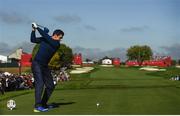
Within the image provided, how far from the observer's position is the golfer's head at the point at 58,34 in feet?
48.5

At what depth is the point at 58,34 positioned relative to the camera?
584 inches

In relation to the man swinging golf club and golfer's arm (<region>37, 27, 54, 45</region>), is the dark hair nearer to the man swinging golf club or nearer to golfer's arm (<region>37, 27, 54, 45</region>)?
the man swinging golf club

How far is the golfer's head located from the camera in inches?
582

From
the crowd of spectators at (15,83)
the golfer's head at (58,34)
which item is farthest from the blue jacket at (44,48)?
the crowd of spectators at (15,83)

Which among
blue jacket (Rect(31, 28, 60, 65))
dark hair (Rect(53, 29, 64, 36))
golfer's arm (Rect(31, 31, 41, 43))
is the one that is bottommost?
blue jacket (Rect(31, 28, 60, 65))

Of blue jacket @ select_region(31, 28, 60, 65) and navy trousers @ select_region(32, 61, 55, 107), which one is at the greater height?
blue jacket @ select_region(31, 28, 60, 65)

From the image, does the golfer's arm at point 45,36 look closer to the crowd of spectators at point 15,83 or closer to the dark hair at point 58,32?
the dark hair at point 58,32

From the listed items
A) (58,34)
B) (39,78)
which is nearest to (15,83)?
(39,78)

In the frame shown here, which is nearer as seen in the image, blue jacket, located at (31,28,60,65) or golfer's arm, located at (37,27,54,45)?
golfer's arm, located at (37,27,54,45)

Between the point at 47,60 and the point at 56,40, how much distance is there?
60cm

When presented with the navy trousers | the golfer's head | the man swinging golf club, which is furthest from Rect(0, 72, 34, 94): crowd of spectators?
the golfer's head

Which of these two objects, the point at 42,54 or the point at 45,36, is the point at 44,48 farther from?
the point at 45,36

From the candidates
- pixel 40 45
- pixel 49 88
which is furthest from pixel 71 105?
pixel 40 45

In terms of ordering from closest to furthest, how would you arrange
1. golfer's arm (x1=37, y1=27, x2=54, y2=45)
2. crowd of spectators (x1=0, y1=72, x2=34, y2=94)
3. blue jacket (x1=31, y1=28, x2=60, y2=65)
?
golfer's arm (x1=37, y1=27, x2=54, y2=45) → blue jacket (x1=31, y1=28, x2=60, y2=65) → crowd of spectators (x1=0, y1=72, x2=34, y2=94)
